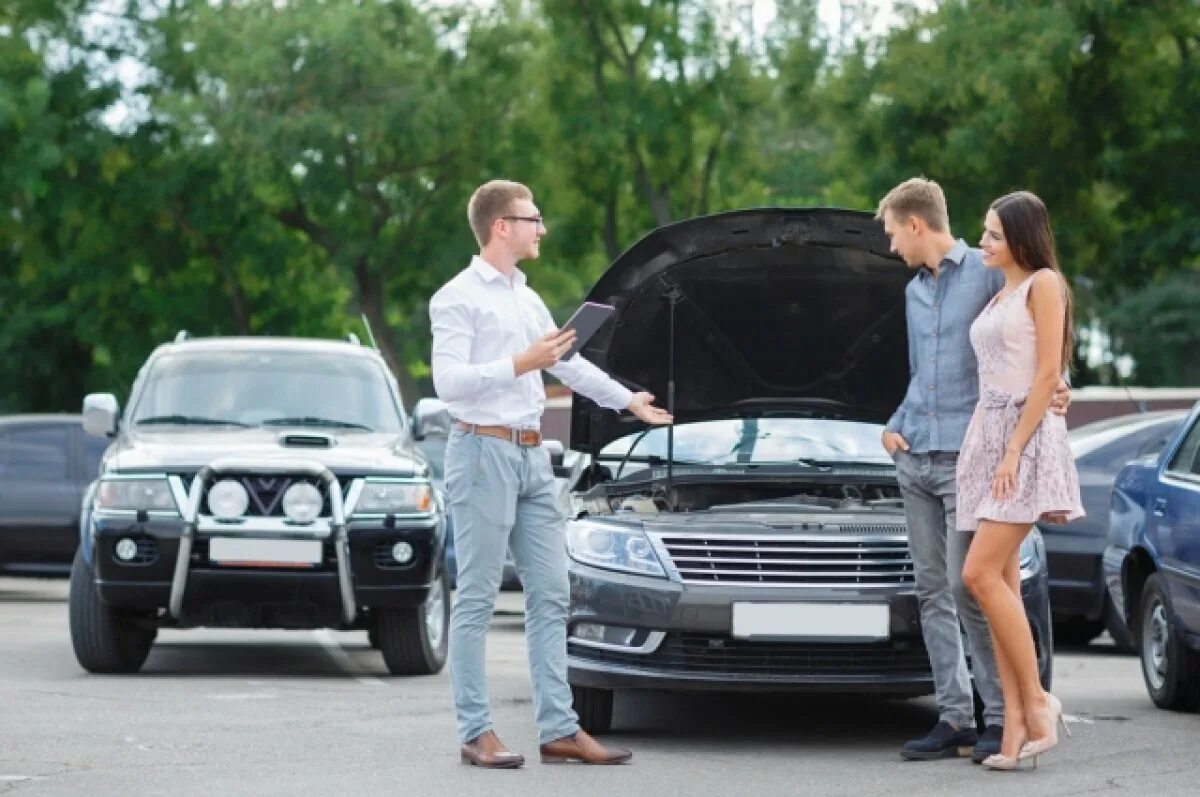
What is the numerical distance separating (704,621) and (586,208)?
34.0 metres

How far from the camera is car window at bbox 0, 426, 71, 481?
21.4 m

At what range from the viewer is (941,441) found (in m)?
8.36

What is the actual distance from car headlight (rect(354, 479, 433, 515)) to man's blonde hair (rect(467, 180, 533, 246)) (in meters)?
3.73

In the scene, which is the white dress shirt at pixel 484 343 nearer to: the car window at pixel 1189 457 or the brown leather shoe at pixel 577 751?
the brown leather shoe at pixel 577 751

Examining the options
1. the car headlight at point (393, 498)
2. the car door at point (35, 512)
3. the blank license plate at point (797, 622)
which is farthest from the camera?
the car door at point (35, 512)

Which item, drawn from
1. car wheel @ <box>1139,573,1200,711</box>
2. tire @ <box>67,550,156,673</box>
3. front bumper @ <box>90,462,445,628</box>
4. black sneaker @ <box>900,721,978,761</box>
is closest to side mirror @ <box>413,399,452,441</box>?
front bumper @ <box>90,462,445,628</box>

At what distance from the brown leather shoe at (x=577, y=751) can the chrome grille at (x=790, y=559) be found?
719 mm

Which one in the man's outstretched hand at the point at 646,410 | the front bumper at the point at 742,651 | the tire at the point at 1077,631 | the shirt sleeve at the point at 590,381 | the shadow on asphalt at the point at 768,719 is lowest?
the tire at the point at 1077,631

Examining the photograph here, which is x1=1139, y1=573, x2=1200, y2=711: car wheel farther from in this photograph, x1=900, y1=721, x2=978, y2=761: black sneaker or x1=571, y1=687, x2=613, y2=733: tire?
x1=571, y1=687, x2=613, y2=733: tire

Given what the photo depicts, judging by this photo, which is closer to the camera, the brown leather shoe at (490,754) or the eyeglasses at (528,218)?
the brown leather shoe at (490,754)

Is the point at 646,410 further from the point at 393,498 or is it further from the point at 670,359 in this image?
the point at 393,498

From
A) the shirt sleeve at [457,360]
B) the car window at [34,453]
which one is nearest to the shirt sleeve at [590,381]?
the shirt sleeve at [457,360]

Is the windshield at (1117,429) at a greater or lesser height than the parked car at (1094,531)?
greater

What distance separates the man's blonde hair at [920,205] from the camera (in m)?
→ 8.45
